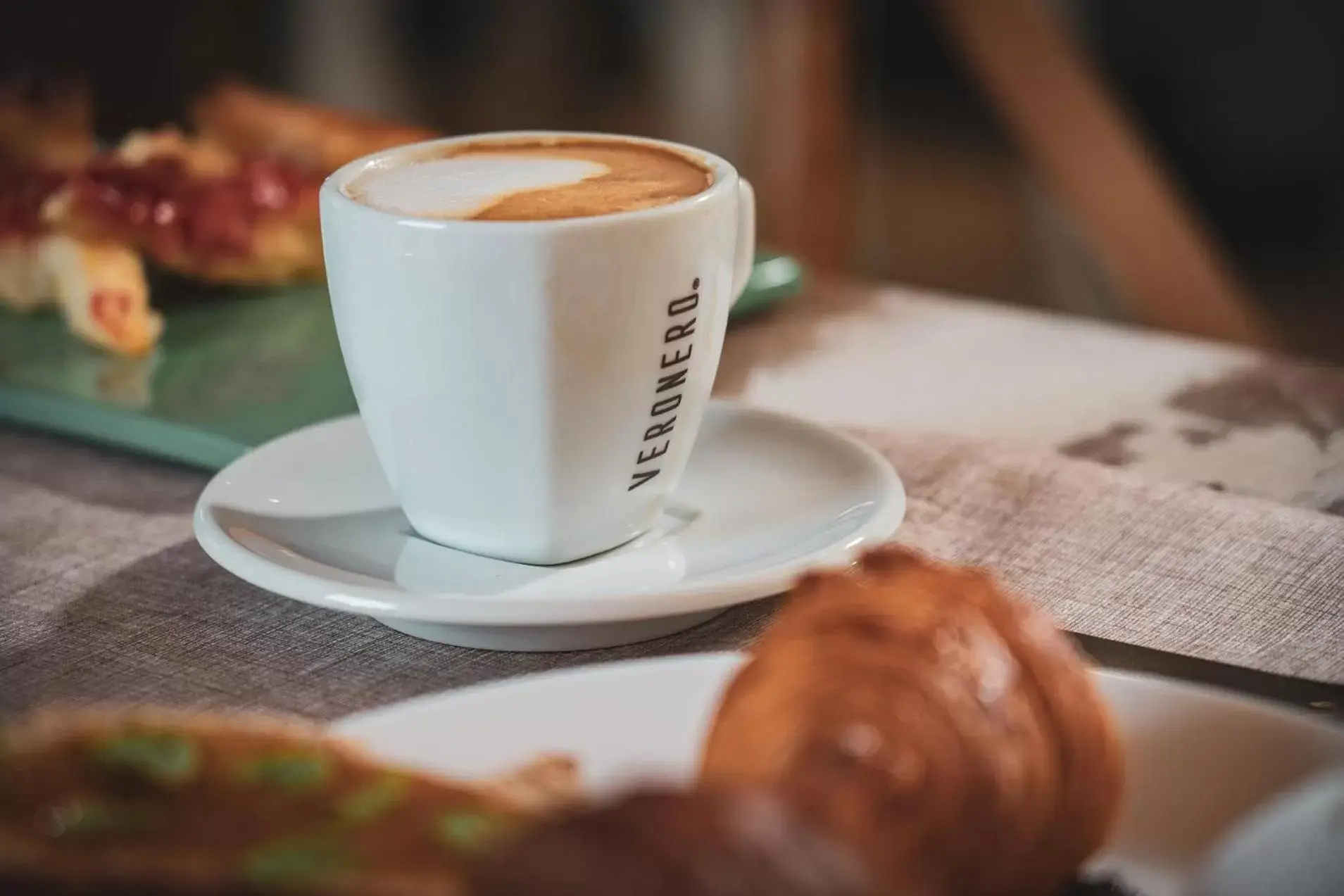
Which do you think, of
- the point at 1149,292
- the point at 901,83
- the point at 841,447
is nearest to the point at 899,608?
the point at 841,447

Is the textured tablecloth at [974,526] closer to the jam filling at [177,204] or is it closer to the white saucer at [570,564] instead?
the white saucer at [570,564]

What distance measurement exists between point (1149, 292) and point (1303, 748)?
1284mm

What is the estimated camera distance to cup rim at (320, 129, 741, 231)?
0.60 meters

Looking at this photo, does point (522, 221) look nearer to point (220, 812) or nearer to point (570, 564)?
point (570, 564)

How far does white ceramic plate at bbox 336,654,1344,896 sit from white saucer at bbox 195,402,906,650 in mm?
84

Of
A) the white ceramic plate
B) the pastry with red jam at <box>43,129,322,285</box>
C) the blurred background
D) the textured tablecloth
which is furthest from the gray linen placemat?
the blurred background

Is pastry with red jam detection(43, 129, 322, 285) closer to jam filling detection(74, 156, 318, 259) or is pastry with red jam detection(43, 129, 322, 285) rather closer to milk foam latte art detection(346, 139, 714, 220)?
jam filling detection(74, 156, 318, 259)

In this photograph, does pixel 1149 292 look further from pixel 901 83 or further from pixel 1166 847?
pixel 901 83

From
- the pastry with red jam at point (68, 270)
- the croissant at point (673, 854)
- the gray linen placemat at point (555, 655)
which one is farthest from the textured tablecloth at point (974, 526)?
the croissant at point (673, 854)

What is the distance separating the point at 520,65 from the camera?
3.57m

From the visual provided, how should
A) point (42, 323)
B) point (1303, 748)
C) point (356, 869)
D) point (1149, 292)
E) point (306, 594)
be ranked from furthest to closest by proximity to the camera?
point (1149, 292)
point (42, 323)
point (306, 594)
point (1303, 748)
point (356, 869)

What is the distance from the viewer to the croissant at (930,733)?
36 centimetres

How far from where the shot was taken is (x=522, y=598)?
0.56 meters

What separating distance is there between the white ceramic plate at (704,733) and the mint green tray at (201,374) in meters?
0.41
